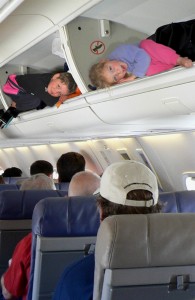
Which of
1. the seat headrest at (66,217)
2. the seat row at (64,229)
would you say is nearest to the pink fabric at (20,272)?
the seat row at (64,229)

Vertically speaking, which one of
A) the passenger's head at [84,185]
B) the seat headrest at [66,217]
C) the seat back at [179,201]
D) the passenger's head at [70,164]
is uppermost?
the passenger's head at [70,164]

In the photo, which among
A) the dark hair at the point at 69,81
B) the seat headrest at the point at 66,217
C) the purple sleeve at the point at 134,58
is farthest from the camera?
the dark hair at the point at 69,81

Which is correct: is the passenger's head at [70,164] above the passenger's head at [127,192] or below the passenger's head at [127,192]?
above

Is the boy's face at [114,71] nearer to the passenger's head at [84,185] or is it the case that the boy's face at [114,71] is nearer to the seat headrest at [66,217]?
the passenger's head at [84,185]

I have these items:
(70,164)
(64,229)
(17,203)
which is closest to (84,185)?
(17,203)

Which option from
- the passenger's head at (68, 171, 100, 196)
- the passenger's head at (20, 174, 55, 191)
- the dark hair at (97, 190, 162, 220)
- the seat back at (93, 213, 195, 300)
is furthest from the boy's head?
the seat back at (93, 213, 195, 300)

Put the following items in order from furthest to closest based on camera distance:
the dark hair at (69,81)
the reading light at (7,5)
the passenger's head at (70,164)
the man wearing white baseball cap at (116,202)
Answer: the passenger's head at (70,164), the dark hair at (69,81), the reading light at (7,5), the man wearing white baseball cap at (116,202)

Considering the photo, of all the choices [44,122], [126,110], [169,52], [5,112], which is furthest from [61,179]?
[169,52]

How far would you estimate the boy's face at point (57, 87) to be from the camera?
4.84 m

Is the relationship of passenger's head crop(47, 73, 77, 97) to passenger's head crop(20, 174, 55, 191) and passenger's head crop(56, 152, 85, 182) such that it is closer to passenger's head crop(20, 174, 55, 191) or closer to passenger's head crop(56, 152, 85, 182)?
passenger's head crop(20, 174, 55, 191)

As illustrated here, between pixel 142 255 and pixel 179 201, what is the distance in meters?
1.71

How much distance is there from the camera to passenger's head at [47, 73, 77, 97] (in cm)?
482

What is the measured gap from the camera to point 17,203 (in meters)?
3.91

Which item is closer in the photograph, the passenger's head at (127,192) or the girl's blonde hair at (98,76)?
the passenger's head at (127,192)
